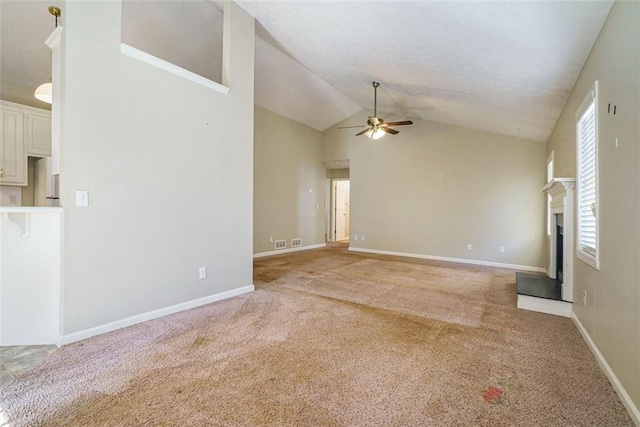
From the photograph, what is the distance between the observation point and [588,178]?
2607mm

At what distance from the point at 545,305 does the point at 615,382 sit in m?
1.52

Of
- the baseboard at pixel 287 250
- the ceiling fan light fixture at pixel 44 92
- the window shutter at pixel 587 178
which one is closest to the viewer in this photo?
the window shutter at pixel 587 178

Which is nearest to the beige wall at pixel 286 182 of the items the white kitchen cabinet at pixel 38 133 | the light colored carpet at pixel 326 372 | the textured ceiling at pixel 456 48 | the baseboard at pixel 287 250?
the baseboard at pixel 287 250

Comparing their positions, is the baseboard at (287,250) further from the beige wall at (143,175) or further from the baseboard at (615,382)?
the baseboard at (615,382)

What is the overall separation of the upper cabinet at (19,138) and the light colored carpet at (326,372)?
297 cm

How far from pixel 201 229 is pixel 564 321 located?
3916 millimetres

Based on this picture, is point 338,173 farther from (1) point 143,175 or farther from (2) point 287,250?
(1) point 143,175

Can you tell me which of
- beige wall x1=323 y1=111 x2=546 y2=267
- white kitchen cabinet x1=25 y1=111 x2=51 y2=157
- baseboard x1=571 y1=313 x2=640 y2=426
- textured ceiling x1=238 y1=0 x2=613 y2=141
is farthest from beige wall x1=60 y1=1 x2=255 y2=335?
beige wall x1=323 y1=111 x2=546 y2=267

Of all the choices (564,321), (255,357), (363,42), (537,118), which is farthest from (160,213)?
(537,118)

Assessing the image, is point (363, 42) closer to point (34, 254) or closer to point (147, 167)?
point (147, 167)

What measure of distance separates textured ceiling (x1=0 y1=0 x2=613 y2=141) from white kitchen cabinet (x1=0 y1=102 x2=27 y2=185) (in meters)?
0.61

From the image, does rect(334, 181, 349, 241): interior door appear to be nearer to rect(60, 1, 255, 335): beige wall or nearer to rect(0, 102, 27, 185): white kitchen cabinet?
rect(60, 1, 255, 335): beige wall

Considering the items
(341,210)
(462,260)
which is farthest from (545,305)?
(341,210)

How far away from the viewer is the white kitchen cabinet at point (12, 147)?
3766 mm
